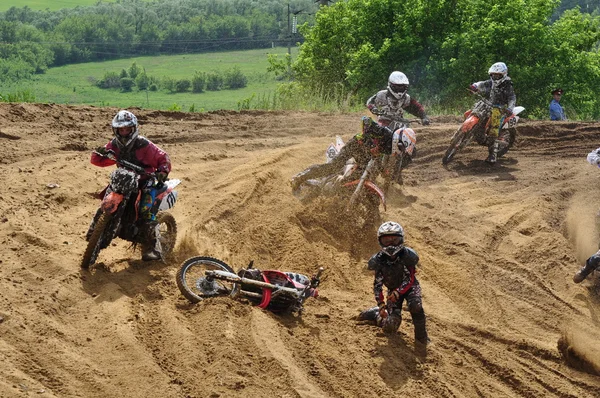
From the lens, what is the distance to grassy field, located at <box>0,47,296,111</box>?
66.0 m

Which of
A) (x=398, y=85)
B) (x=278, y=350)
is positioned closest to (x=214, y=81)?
(x=398, y=85)

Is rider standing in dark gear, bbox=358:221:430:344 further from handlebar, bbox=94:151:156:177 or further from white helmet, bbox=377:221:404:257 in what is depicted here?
handlebar, bbox=94:151:156:177

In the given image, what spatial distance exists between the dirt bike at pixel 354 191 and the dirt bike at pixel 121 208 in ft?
11.4

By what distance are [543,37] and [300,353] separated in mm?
25191

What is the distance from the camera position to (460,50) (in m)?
31.0

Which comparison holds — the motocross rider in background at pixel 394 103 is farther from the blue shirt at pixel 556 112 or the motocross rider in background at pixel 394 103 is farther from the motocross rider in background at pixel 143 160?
the blue shirt at pixel 556 112

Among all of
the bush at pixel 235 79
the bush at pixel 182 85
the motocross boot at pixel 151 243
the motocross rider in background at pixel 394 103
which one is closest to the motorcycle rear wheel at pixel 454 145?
the motocross rider in background at pixel 394 103

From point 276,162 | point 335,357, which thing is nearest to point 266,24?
point 276,162

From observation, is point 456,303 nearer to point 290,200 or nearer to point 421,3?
point 290,200

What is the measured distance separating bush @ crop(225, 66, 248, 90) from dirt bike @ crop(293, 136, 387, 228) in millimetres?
65121

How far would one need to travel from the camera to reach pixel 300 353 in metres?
8.47

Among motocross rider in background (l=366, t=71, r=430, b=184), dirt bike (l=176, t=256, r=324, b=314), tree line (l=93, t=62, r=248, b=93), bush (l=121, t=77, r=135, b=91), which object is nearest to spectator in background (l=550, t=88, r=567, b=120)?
motocross rider in background (l=366, t=71, r=430, b=184)

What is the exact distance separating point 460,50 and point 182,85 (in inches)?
1826

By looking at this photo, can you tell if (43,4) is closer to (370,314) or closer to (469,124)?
(469,124)
